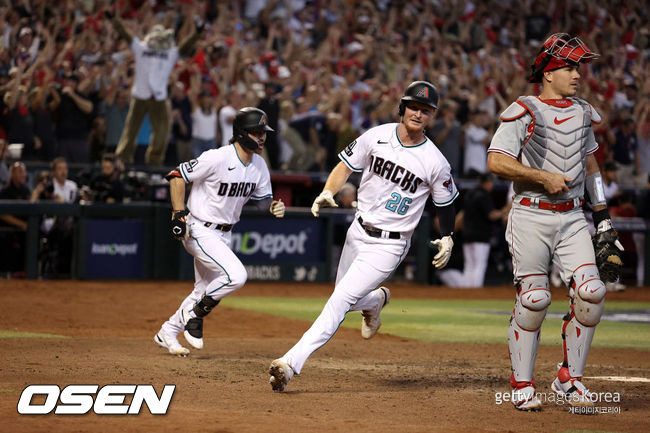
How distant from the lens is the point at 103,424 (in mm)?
6090

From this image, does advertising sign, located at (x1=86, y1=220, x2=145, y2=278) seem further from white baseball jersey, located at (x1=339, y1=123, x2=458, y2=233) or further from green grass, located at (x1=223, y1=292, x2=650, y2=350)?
white baseball jersey, located at (x1=339, y1=123, x2=458, y2=233)

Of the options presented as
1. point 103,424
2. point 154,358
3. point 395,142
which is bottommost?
point 154,358

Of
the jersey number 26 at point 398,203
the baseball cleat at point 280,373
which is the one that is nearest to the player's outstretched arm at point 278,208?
the jersey number 26 at point 398,203

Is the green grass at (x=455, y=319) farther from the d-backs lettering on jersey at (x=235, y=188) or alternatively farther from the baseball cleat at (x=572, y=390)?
the baseball cleat at (x=572, y=390)

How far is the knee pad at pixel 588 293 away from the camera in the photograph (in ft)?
22.9

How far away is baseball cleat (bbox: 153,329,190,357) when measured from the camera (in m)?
9.67

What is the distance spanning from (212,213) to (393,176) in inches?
100

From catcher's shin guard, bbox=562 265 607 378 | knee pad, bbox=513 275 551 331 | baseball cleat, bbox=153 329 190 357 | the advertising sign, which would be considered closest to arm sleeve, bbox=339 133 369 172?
knee pad, bbox=513 275 551 331

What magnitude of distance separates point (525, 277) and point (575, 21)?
2281 cm

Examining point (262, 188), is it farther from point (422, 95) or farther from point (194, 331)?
point (422, 95)

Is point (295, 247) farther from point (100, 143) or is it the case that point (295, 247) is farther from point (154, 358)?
point (154, 358)

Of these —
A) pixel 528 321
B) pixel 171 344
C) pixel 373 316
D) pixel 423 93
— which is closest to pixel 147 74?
pixel 171 344

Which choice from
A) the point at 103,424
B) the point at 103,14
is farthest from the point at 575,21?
the point at 103,424

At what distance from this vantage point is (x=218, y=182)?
384 inches
